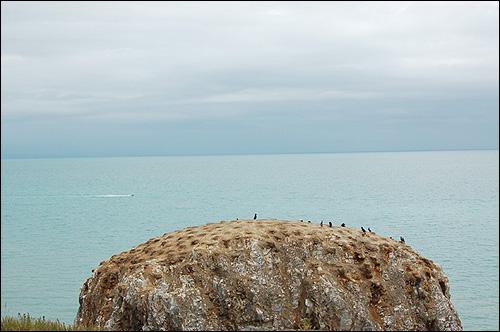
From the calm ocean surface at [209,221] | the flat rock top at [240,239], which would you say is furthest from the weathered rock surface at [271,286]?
the calm ocean surface at [209,221]

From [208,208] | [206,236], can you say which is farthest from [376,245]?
[208,208]

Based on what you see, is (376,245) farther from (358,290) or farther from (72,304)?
(72,304)

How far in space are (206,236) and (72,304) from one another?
121ft

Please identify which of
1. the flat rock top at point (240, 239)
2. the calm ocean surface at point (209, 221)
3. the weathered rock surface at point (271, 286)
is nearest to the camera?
the weathered rock surface at point (271, 286)

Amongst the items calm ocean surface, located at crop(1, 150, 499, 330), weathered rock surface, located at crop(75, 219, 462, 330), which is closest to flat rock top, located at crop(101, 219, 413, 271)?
weathered rock surface, located at crop(75, 219, 462, 330)

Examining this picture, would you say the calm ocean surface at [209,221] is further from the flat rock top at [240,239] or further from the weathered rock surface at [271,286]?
the flat rock top at [240,239]

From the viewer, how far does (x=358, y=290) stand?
1655 centimetres

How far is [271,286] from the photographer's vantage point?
646 inches

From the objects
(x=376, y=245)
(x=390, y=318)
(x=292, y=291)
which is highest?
(x=376, y=245)

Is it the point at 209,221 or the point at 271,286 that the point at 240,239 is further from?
the point at 209,221

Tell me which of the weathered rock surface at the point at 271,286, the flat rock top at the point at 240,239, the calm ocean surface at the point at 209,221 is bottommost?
the calm ocean surface at the point at 209,221

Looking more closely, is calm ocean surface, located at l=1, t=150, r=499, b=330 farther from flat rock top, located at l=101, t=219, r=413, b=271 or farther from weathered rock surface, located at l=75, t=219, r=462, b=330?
flat rock top, located at l=101, t=219, r=413, b=271

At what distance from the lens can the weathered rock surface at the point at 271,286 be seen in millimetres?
15875

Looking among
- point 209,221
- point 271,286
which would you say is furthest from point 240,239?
point 209,221
